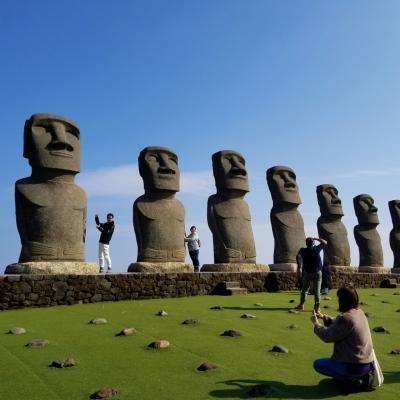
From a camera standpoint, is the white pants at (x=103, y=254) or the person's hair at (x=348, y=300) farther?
the white pants at (x=103, y=254)

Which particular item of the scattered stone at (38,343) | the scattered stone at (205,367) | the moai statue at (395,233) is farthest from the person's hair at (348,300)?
the moai statue at (395,233)

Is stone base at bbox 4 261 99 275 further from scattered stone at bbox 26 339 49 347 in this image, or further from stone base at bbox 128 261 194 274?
scattered stone at bbox 26 339 49 347

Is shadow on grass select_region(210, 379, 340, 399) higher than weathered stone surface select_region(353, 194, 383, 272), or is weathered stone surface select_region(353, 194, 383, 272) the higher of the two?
weathered stone surface select_region(353, 194, 383, 272)

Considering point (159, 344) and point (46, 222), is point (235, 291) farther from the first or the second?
point (159, 344)

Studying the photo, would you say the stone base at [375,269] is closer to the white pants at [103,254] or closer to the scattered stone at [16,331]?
the white pants at [103,254]

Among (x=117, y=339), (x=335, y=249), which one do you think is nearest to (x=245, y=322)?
(x=117, y=339)

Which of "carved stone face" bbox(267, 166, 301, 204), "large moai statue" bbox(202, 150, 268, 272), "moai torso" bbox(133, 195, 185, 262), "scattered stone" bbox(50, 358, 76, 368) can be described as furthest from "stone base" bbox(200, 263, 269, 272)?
"scattered stone" bbox(50, 358, 76, 368)

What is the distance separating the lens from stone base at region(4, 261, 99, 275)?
35.5 feet

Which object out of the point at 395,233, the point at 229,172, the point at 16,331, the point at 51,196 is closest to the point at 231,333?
the point at 16,331

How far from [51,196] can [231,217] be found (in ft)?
20.2

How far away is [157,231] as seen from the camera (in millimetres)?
14070

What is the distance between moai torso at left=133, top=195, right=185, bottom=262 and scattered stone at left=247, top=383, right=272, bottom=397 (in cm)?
933

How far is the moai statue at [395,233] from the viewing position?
23734 mm

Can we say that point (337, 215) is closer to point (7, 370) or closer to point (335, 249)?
point (335, 249)
